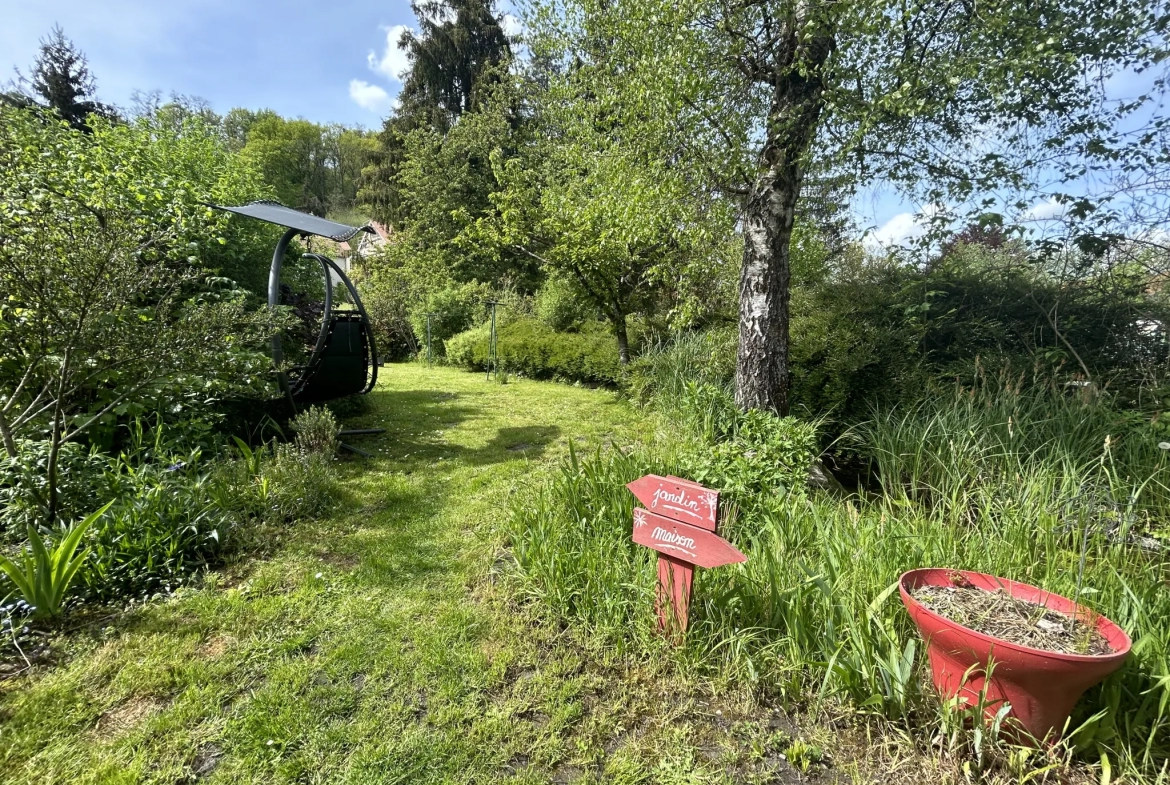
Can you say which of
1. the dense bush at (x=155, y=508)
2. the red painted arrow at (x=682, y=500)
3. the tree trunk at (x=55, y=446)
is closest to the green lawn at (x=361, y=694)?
the dense bush at (x=155, y=508)

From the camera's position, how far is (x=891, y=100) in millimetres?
2791

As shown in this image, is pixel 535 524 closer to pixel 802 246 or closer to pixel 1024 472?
pixel 1024 472

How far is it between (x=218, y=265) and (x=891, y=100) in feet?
20.3

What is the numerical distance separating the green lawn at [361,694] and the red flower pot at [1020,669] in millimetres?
594

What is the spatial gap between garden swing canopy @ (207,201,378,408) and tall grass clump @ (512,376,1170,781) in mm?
2801

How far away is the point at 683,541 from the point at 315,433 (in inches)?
134

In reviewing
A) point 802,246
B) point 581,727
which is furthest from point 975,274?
point 581,727

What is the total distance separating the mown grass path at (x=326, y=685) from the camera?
1.56 m

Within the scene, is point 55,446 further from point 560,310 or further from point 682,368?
point 560,310

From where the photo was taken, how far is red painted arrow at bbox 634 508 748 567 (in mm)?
1801

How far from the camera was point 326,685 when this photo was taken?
1892 mm

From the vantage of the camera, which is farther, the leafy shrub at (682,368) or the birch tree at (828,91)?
the leafy shrub at (682,368)

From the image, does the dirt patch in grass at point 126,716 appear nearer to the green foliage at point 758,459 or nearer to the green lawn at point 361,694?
the green lawn at point 361,694

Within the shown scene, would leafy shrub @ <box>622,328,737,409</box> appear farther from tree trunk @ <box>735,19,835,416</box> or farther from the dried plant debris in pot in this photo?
the dried plant debris in pot
